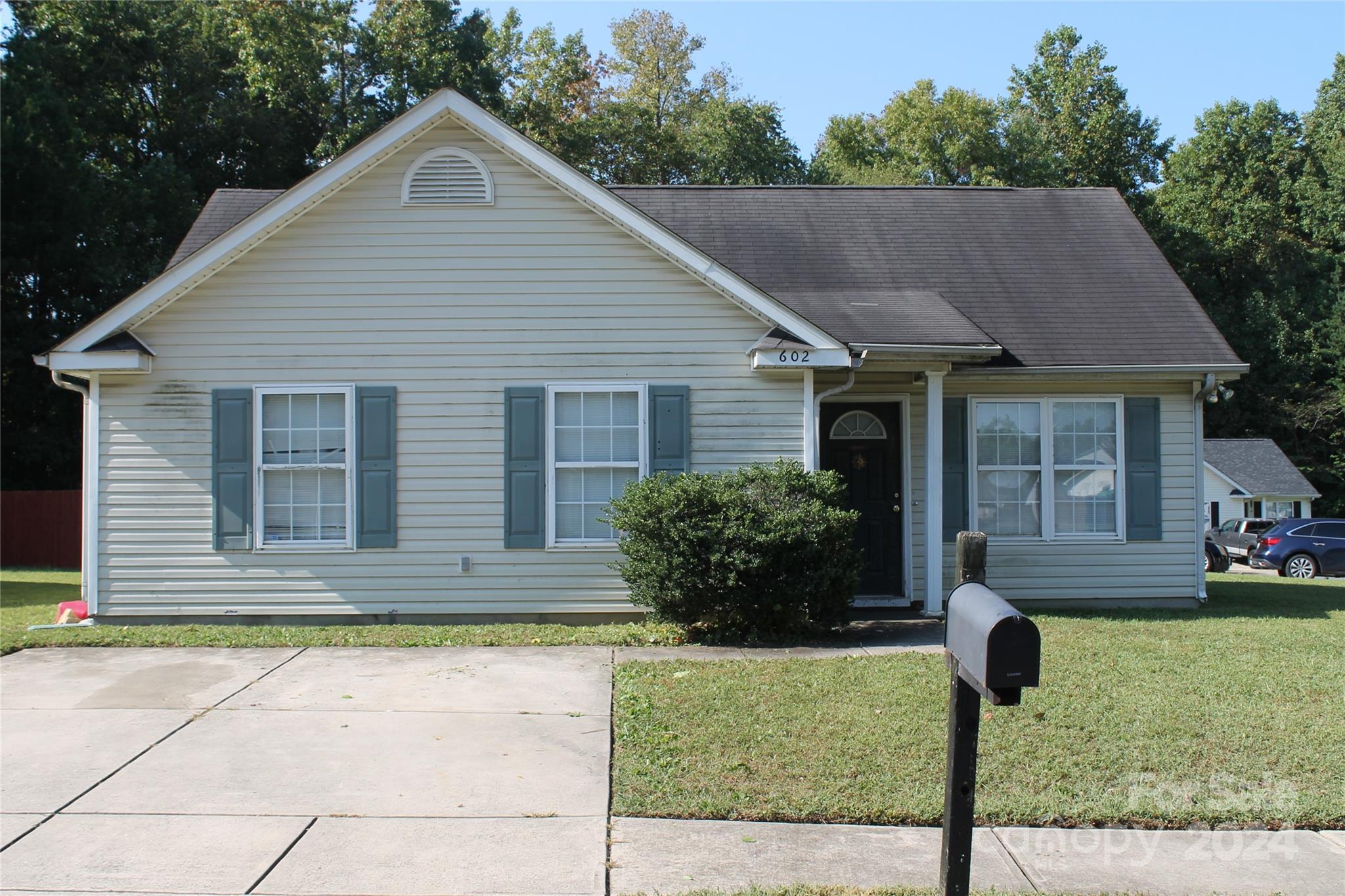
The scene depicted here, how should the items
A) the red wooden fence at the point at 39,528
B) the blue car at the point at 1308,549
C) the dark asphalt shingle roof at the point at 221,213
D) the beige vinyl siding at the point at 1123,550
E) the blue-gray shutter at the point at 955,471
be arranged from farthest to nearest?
the red wooden fence at the point at 39,528
the blue car at the point at 1308,549
the dark asphalt shingle roof at the point at 221,213
the beige vinyl siding at the point at 1123,550
the blue-gray shutter at the point at 955,471

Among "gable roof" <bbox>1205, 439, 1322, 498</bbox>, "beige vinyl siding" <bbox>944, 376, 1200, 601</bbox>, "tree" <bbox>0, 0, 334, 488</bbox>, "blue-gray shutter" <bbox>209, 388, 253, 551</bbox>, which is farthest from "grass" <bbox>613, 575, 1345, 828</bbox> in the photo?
"gable roof" <bbox>1205, 439, 1322, 498</bbox>

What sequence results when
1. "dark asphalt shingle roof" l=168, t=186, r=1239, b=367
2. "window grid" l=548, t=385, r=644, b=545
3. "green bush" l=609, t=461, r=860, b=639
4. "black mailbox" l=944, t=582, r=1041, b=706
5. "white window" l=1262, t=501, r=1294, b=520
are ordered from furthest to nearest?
"white window" l=1262, t=501, r=1294, b=520, "dark asphalt shingle roof" l=168, t=186, r=1239, b=367, "window grid" l=548, t=385, r=644, b=545, "green bush" l=609, t=461, r=860, b=639, "black mailbox" l=944, t=582, r=1041, b=706

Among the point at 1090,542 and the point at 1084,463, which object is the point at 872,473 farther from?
the point at 1090,542

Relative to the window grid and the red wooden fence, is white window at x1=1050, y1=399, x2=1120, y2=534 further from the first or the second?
the red wooden fence

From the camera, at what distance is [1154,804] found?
5.56 m

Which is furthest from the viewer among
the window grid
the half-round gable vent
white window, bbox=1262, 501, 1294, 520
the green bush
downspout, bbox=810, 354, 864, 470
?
white window, bbox=1262, 501, 1294, 520

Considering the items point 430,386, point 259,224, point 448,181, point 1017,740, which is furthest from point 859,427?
point 259,224

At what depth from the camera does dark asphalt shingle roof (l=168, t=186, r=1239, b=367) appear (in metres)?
12.0

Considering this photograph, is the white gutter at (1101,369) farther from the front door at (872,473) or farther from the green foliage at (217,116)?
the green foliage at (217,116)

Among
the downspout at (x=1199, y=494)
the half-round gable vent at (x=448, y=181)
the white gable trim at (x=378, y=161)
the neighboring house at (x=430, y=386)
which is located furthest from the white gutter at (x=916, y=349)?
the half-round gable vent at (x=448, y=181)

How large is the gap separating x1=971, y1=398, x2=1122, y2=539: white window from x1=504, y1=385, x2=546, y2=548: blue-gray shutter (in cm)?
502

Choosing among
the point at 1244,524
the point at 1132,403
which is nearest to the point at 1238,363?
the point at 1132,403

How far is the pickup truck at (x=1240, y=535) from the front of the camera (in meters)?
29.0

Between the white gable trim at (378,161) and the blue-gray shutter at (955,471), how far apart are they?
2298 millimetres
